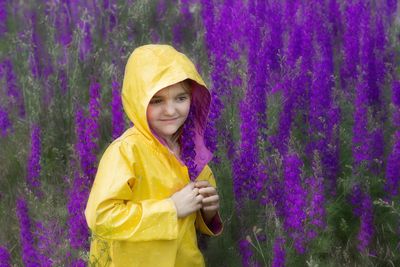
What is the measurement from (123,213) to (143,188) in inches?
7.5

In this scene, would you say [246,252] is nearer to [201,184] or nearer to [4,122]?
[201,184]

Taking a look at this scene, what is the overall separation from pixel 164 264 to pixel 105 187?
0.40 m

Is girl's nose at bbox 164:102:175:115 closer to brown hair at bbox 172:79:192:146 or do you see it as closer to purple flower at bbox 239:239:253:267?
brown hair at bbox 172:79:192:146

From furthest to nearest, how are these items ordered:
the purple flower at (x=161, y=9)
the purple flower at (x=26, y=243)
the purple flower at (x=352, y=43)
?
the purple flower at (x=161, y=9), the purple flower at (x=352, y=43), the purple flower at (x=26, y=243)

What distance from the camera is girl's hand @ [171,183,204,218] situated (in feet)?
7.73

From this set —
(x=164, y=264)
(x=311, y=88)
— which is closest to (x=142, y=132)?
(x=164, y=264)

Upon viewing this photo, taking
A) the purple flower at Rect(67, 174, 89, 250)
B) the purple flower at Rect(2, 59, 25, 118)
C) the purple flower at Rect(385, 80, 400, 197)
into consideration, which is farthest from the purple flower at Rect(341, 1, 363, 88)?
the purple flower at Rect(2, 59, 25, 118)

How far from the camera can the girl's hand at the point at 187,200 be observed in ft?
7.73

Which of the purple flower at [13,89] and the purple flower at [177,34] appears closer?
the purple flower at [13,89]

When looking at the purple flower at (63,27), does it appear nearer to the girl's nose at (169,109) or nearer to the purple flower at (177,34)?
the purple flower at (177,34)

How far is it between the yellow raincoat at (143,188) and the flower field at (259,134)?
16cm

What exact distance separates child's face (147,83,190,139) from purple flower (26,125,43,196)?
928 millimetres

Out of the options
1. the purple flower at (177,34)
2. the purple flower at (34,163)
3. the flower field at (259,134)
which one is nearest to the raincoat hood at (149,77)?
the flower field at (259,134)

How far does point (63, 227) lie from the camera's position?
3025 mm
